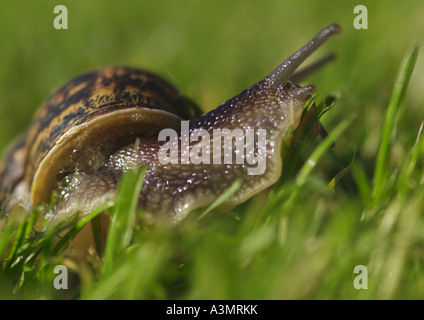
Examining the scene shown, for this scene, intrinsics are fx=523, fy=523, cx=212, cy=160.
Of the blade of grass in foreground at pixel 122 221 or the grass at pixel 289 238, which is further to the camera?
the blade of grass in foreground at pixel 122 221

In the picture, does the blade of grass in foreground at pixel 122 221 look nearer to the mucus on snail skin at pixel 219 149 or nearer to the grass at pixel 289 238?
the grass at pixel 289 238

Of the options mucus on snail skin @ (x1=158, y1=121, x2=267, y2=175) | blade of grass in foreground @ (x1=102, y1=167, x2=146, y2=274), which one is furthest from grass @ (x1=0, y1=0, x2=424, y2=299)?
mucus on snail skin @ (x1=158, y1=121, x2=267, y2=175)

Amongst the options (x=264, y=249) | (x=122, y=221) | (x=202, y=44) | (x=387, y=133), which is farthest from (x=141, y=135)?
(x=202, y=44)

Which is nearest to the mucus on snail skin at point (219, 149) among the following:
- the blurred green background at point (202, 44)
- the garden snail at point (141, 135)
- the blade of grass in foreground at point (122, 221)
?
the garden snail at point (141, 135)

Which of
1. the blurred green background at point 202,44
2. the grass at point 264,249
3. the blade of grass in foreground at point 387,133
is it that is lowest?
the grass at point 264,249

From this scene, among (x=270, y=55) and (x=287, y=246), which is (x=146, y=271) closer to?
(x=287, y=246)

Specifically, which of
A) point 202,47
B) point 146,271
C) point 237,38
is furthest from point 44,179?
point 237,38
